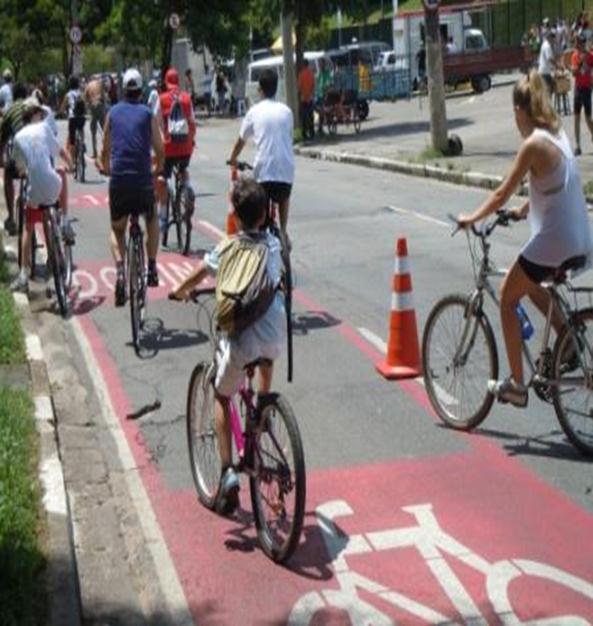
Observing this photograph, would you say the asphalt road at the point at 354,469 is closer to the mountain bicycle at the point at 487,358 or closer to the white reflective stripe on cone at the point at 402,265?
the mountain bicycle at the point at 487,358

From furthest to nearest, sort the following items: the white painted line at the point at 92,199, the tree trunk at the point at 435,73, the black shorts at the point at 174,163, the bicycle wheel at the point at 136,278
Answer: the tree trunk at the point at 435,73
the white painted line at the point at 92,199
the black shorts at the point at 174,163
the bicycle wheel at the point at 136,278

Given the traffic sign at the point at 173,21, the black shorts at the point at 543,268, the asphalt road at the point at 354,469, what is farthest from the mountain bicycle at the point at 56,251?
the traffic sign at the point at 173,21

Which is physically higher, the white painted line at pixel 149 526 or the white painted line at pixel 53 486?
the white painted line at pixel 53 486

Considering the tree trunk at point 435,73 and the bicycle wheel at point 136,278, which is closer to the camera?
the bicycle wheel at point 136,278

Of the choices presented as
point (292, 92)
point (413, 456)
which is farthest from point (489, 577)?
point (292, 92)

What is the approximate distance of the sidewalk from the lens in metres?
21.1

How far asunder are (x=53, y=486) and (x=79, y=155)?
17.7 metres

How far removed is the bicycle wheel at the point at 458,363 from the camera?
7.24 meters

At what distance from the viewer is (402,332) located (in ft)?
28.6

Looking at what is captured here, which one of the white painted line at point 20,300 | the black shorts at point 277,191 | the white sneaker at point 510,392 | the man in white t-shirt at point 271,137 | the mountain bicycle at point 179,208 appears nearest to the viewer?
the white sneaker at point 510,392

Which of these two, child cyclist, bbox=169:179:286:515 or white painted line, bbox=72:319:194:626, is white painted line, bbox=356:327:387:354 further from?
child cyclist, bbox=169:179:286:515

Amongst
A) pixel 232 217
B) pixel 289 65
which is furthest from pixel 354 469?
pixel 289 65

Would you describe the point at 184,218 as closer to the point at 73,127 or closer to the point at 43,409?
the point at 43,409

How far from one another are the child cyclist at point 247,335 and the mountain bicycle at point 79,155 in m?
18.1
